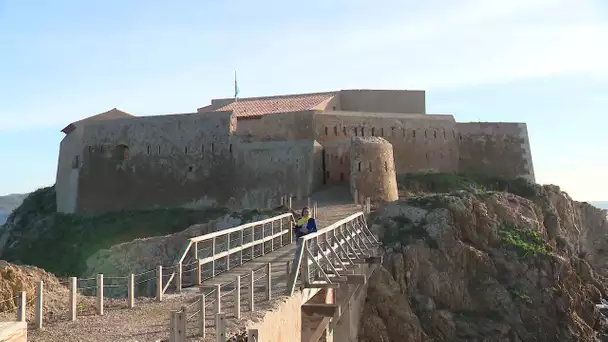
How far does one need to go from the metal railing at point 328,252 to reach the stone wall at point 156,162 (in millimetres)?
16986

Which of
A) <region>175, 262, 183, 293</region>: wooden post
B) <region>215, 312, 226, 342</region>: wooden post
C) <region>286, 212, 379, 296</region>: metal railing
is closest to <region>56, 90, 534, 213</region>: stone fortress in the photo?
<region>286, 212, 379, 296</region>: metal railing

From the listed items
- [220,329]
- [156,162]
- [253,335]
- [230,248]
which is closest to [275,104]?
[156,162]

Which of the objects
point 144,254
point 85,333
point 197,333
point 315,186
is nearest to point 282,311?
point 197,333

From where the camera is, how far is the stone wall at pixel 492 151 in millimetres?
38125

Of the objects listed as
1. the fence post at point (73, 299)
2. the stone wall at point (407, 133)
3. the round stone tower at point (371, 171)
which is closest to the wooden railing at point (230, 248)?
the fence post at point (73, 299)

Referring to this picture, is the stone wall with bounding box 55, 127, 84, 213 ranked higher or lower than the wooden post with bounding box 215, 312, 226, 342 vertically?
higher

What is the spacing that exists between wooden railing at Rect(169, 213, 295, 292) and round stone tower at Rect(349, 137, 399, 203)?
7.26 metres

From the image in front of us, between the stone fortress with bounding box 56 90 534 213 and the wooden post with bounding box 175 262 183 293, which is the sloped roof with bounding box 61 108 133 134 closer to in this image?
the stone fortress with bounding box 56 90 534 213

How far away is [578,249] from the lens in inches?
1351

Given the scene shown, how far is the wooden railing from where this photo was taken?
1133 centimetres

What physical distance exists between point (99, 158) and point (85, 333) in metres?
32.1

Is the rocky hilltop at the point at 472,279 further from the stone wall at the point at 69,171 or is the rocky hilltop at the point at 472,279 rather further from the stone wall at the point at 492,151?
the stone wall at the point at 69,171

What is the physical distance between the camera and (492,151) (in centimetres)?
3856

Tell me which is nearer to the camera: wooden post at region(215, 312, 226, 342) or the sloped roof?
wooden post at region(215, 312, 226, 342)
